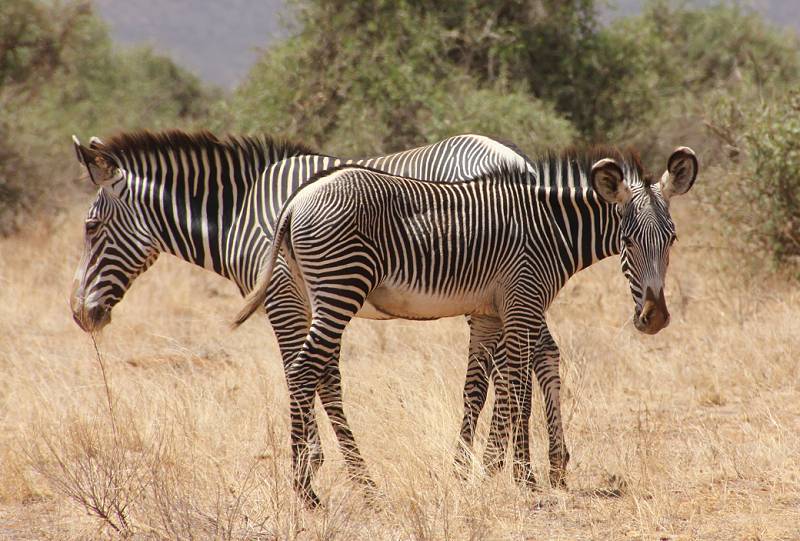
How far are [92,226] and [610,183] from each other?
2827 millimetres

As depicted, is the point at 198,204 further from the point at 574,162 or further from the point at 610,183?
the point at 610,183

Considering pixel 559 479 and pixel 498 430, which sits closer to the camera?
pixel 559 479

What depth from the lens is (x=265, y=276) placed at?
487 centimetres

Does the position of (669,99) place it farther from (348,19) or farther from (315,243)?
(315,243)

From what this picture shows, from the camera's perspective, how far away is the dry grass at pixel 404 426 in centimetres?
449

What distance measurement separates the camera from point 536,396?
5.98 m

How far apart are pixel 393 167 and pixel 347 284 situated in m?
2.34

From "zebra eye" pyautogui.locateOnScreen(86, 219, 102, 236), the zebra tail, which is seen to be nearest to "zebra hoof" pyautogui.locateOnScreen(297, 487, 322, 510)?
the zebra tail

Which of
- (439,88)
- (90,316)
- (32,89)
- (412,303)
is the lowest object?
(90,316)

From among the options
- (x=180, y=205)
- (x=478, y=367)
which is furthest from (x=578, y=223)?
(x=180, y=205)

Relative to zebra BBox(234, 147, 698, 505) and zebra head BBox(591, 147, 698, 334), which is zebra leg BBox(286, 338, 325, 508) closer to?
zebra BBox(234, 147, 698, 505)

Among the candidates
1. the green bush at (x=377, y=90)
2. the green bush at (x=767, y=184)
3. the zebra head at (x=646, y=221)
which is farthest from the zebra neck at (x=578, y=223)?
the green bush at (x=377, y=90)

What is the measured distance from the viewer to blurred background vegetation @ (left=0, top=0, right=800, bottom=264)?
12.5 meters

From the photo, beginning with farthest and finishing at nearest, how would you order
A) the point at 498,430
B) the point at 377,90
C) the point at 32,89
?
1. the point at 32,89
2. the point at 377,90
3. the point at 498,430
